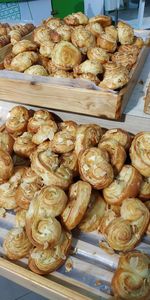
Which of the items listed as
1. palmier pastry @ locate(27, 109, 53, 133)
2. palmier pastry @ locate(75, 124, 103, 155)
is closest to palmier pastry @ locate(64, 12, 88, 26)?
palmier pastry @ locate(27, 109, 53, 133)

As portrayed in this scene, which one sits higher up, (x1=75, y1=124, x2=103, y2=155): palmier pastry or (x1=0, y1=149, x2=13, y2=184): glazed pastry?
(x1=75, y1=124, x2=103, y2=155): palmier pastry

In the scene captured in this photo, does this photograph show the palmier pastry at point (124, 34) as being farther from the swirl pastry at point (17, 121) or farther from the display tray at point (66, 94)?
the swirl pastry at point (17, 121)

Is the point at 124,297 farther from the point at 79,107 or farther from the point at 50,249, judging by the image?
the point at 79,107

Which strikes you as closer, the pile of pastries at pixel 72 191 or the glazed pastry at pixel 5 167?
the pile of pastries at pixel 72 191

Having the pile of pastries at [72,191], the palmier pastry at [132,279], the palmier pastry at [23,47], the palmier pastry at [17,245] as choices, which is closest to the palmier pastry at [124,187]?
the pile of pastries at [72,191]

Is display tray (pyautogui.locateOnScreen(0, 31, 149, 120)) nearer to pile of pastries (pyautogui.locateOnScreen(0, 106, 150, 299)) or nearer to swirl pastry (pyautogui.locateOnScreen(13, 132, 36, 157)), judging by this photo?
pile of pastries (pyautogui.locateOnScreen(0, 106, 150, 299))
